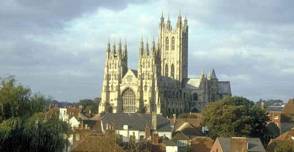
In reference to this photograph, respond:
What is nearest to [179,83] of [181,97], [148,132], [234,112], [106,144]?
[181,97]

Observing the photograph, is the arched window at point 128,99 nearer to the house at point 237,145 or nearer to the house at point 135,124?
the house at point 135,124

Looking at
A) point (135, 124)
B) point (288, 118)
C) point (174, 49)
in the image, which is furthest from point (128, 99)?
point (135, 124)

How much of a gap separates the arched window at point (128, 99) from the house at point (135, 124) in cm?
4825

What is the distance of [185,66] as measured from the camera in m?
169

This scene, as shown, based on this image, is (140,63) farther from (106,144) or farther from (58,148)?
(58,148)

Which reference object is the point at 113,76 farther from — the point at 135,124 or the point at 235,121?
the point at 235,121

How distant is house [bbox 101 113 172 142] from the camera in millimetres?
87000

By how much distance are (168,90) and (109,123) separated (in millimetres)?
63645

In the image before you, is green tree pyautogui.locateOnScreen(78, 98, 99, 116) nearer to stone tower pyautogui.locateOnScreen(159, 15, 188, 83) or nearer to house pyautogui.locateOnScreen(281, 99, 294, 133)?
stone tower pyautogui.locateOnScreen(159, 15, 188, 83)

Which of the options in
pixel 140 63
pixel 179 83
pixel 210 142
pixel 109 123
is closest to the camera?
pixel 210 142

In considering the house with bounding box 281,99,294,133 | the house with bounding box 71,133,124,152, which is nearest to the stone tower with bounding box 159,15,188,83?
the house with bounding box 281,99,294,133

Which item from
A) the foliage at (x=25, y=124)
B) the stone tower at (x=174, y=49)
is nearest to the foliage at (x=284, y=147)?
the foliage at (x=25, y=124)

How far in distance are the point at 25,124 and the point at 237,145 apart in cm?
2524

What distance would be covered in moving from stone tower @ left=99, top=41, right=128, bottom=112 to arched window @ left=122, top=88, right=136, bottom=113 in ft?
5.28
